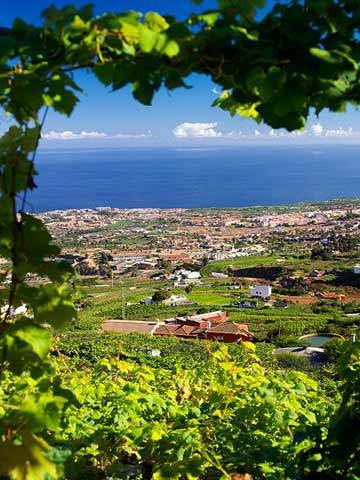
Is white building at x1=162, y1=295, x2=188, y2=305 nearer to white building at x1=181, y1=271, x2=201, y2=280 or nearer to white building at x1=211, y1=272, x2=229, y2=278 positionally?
white building at x1=181, y1=271, x2=201, y2=280

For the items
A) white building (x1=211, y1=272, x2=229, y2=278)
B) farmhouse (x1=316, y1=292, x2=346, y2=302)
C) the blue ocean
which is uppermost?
the blue ocean

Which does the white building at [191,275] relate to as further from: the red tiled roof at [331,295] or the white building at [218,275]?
the red tiled roof at [331,295]

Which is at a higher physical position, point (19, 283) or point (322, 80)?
point (322, 80)

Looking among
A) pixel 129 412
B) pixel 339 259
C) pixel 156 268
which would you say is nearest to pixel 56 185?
pixel 156 268

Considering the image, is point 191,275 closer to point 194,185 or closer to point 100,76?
point 100,76

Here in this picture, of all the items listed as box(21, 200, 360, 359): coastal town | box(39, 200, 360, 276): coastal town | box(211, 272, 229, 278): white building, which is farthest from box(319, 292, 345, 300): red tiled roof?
box(39, 200, 360, 276): coastal town

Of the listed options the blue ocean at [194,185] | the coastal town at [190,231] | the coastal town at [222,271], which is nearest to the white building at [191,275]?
the coastal town at [222,271]

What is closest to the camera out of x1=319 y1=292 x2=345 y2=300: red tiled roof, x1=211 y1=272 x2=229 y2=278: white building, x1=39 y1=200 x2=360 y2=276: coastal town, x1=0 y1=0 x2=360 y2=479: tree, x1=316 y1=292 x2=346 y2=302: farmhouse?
x1=0 y1=0 x2=360 y2=479: tree

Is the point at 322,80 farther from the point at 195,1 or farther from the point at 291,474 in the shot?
the point at 291,474
